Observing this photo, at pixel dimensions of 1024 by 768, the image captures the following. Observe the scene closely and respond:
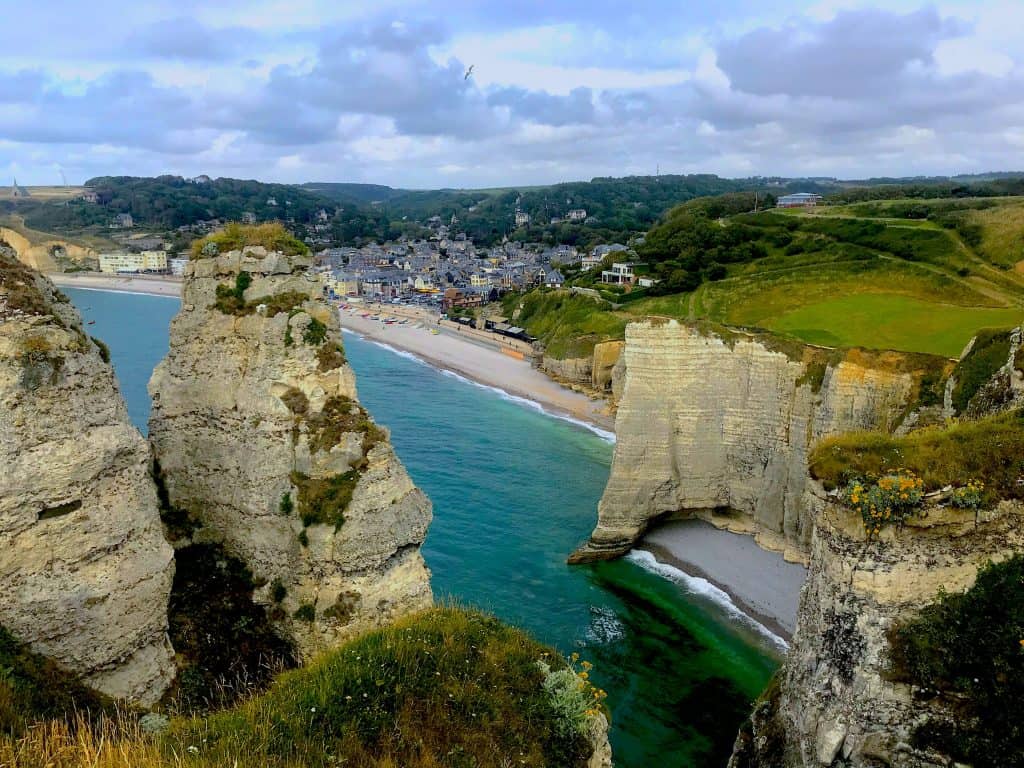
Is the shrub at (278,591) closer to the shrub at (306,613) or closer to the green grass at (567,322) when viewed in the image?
the shrub at (306,613)

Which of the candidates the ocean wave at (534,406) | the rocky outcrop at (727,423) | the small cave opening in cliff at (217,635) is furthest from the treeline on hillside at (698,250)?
the small cave opening in cliff at (217,635)

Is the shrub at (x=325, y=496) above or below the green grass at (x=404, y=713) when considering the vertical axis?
above

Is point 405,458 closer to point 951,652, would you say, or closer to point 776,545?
point 776,545

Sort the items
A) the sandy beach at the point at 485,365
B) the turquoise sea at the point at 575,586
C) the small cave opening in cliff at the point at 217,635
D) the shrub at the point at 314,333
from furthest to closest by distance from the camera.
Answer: the sandy beach at the point at 485,365 < the turquoise sea at the point at 575,586 < the shrub at the point at 314,333 < the small cave opening in cliff at the point at 217,635

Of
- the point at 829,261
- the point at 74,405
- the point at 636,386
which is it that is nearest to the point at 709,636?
the point at 636,386

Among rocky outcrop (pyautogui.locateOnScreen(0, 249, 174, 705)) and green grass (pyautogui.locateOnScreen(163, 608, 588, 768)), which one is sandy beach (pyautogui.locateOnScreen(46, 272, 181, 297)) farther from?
green grass (pyautogui.locateOnScreen(163, 608, 588, 768))
